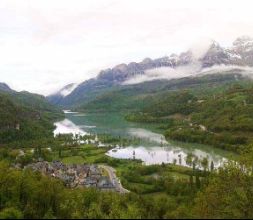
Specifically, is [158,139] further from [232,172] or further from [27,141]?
[232,172]

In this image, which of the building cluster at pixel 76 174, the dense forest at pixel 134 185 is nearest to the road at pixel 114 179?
the building cluster at pixel 76 174

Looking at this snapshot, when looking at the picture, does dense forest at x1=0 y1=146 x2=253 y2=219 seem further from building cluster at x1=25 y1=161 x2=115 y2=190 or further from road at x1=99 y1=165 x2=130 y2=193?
building cluster at x1=25 y1=161 x2=115 y2=190

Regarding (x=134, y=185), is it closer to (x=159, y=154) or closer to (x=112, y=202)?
(x=112, y=202)

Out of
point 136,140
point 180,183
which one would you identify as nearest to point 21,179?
point 180,183

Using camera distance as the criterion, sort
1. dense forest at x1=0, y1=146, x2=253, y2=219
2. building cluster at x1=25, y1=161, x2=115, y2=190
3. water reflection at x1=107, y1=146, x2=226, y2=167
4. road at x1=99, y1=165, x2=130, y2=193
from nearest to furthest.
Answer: dense forest at x1=0, y1=146, x2=253, y2=219, road at x1=99, y1=165, x2=130, y2=193, building cluster at x1=25, y1=161, x2=115, y2=190, water reflection at x1=107, y1=146, x2=226, y2=167

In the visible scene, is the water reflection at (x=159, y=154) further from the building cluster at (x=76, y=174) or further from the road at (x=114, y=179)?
the building cluster at (x=76, y=174)

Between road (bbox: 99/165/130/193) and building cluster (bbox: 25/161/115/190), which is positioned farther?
building cluster (bbox: 25/161/115/190)

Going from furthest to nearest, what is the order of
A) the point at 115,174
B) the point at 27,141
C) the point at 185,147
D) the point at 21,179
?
1. the point at 27,141
2. the point at 185,147
3. the point at 115,174
4. the point at 21,179

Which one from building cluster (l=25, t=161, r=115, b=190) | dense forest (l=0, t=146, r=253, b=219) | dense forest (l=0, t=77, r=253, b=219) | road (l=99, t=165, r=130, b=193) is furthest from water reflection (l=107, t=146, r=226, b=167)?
dense forest (l=0, t=146, r=253, b=219)

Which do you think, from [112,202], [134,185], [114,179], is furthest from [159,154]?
[112,202]
